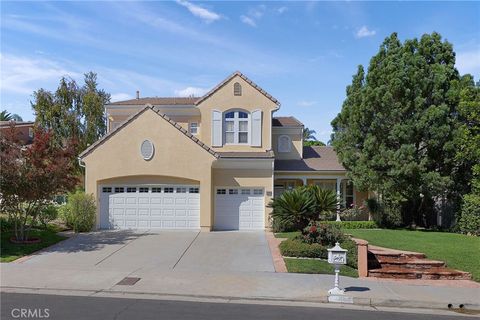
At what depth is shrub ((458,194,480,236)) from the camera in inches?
758

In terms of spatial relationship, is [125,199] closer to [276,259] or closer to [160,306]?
[276,259]

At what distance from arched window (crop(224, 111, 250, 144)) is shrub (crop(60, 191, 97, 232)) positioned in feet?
24.8

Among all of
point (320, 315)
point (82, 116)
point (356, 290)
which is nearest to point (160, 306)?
point (320, 315)

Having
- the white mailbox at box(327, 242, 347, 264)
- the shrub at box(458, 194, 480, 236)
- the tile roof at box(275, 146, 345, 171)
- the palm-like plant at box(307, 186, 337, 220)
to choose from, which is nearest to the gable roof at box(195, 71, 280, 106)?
the tile roof at box(275, 146, 345, 171)

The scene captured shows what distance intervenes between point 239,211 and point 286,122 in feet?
23.8

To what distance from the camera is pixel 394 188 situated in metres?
20.7

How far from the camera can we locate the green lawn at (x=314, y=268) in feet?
39.5

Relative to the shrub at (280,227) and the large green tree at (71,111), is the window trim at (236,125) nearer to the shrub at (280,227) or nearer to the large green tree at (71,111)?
the shrub at (280,227)

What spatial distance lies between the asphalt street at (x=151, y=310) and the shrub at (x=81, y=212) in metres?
9.44

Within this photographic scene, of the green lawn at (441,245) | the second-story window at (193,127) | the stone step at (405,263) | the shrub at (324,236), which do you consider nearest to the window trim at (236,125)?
the second-story window at (193,127)

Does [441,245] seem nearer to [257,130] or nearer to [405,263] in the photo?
[405,263]

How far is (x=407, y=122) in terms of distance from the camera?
2052 centimetres

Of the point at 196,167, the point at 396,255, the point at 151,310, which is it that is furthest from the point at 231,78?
the point at 151,310

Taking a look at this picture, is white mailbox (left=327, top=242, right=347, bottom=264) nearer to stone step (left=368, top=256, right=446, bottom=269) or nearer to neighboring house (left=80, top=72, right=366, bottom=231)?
stone step (left=368, top=256, right=446, bottom=269)
